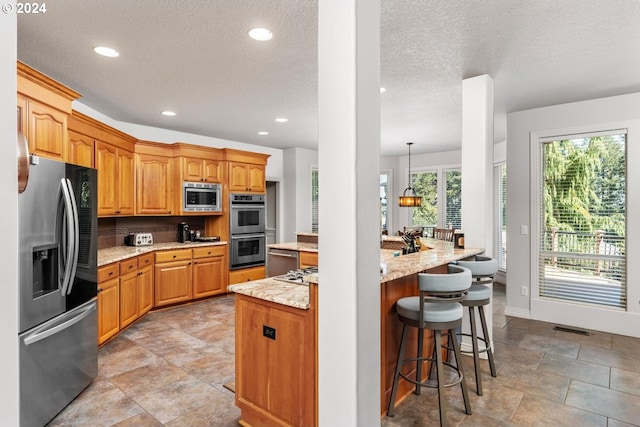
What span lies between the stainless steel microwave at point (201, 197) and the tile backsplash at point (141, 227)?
0.48 m

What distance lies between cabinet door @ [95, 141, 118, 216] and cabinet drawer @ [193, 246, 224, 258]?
133cm

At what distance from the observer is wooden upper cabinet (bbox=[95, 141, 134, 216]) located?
4.14 m

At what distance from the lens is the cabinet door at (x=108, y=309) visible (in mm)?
3496

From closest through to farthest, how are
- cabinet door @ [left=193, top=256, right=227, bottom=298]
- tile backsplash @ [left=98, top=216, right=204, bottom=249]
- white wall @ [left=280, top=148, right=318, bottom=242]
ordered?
tile backsplash @ [left=98, top=216, right=204, bottom=249] → cabinet door @ [left=193, top=256, right=227, bottom=298] → white wall @ [left=280, top=148, right=318, bottom=242]

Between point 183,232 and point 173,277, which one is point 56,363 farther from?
point 183,232

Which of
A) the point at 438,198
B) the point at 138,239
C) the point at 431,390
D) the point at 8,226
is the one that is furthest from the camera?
the point at 438,198

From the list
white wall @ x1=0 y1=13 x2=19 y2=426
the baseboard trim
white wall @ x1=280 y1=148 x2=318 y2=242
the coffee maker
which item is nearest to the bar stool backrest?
white wall @ x1=0 y1=13 x2=19 y2=426

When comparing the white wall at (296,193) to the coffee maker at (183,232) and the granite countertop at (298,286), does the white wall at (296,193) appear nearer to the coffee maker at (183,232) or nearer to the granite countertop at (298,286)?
the coffee maker at (183,232)

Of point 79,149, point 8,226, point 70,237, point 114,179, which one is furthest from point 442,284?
point 114,179

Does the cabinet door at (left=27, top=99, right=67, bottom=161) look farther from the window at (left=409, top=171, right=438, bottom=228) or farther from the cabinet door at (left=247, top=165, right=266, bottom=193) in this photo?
the window at (left=409, top=171, right=438, bottom=228)

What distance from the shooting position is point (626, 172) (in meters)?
4.11

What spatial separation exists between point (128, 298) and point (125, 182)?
5.16 ft

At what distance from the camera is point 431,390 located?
279 centimetres

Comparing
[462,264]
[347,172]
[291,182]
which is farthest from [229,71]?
[291,182]
